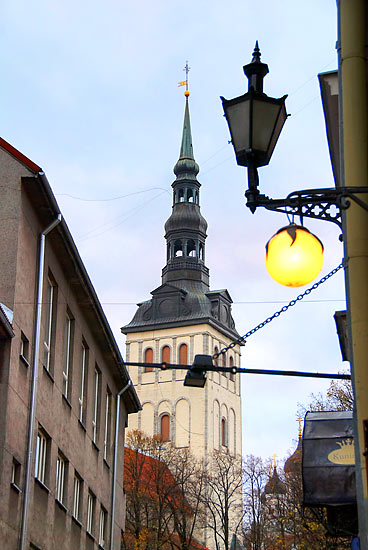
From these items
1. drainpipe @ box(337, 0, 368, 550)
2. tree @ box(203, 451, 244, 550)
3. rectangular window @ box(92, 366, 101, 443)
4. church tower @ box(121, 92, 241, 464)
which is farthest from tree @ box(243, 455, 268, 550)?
drainpipe @ box(337, 0, 368, 550)

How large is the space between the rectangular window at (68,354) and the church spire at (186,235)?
87.3 m

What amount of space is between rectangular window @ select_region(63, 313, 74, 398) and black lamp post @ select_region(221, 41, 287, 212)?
596 inches

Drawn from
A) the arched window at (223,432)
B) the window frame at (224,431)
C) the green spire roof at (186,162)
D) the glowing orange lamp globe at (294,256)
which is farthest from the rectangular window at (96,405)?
the green spire roof at (186,162)

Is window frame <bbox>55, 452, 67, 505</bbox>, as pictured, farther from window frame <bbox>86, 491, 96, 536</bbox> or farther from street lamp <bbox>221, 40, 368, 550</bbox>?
street lamp <bbox>221, 40, 368, 550</bbox>

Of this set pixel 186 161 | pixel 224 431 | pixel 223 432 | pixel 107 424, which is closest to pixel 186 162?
pixel 186 161

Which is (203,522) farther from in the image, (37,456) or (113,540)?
(37,456)

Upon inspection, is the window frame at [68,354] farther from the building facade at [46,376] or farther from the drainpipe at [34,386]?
the drainpipe at [34,386]

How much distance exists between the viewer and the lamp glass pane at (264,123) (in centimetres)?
692

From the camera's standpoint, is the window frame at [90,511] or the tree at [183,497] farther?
the tree at [183,497]

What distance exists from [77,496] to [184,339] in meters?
87.1

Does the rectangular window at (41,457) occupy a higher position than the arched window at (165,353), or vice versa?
the arched window at (165,353)

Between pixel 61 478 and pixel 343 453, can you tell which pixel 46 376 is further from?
pixel 343 453

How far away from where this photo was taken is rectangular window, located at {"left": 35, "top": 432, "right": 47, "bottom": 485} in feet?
62.1

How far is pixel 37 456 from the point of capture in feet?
62.0
